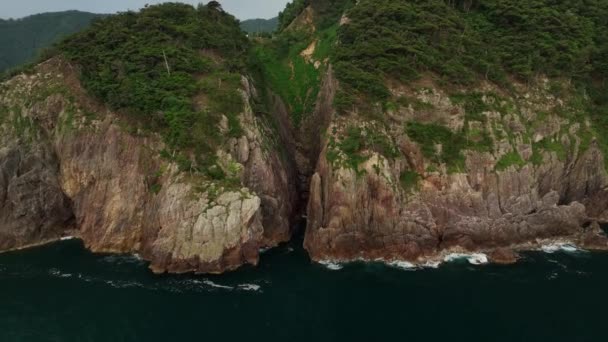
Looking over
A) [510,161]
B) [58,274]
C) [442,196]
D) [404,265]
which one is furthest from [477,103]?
[58,274]

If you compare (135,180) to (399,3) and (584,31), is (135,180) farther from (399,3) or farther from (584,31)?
(584,31)

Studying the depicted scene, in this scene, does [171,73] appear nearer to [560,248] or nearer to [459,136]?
[459,136]

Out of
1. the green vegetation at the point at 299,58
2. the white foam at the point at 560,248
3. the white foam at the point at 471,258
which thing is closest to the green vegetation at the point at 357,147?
the white foam at the point at 471,258

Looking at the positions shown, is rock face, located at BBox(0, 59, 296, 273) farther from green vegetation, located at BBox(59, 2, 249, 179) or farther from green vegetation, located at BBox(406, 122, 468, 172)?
green vegetation, located at BBox(406, 122, 468, 172)

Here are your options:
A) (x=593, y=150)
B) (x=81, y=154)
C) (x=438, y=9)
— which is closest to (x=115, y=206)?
(x=81, y=154)

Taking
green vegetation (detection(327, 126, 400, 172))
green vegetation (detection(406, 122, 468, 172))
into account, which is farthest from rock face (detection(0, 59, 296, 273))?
green vegetation (detection(406, 122, 468, 172))

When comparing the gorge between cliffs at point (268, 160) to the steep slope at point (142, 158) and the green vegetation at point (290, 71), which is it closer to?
the steep slope at point (142, 158)
